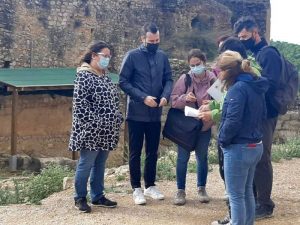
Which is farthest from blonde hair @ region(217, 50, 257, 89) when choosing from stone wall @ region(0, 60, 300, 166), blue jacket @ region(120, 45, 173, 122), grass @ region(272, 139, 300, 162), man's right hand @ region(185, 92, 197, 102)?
stone wall @ region(0, 60, 300, 166)

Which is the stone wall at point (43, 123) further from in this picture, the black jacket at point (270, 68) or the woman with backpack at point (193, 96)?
the black jacket at point (270, 68)

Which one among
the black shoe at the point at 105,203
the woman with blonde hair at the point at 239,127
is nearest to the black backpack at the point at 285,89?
the woman with blonde hair at the point at 239,127

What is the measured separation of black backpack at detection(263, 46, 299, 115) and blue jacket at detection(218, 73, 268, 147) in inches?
25.3

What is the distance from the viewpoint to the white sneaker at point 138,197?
5871 millimetres

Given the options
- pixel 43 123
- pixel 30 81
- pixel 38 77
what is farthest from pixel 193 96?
pixel 43 123

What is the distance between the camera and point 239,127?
14.9ft

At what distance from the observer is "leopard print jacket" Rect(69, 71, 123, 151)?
5.46 meters

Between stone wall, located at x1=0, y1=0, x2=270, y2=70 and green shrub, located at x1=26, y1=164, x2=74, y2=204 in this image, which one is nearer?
green shrub, located at x1=26, y1=164, x2=74, y2=204

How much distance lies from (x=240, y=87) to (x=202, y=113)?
2.19ft

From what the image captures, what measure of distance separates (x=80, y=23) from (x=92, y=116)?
12338mm

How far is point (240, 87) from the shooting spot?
459 centimetres

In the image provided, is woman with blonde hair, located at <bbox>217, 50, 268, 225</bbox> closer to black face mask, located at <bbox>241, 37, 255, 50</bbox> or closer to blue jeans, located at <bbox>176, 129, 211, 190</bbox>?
black face mask, located at <bbox>241, 37, 255, 50</bbox>

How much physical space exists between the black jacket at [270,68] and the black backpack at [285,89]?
0.15 ft

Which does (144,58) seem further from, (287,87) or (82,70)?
(287,87)
